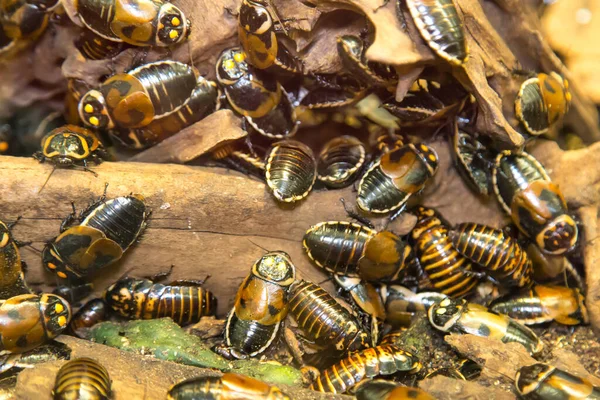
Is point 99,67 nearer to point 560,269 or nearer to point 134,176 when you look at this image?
point 134,176

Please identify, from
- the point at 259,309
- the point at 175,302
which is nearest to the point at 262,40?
the point at 259,309

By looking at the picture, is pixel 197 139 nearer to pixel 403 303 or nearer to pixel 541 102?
pixel 403 303

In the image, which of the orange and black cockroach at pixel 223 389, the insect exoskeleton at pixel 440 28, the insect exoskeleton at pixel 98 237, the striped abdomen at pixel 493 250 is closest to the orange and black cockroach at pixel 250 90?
the insect exoskeleton at pixel 98 237

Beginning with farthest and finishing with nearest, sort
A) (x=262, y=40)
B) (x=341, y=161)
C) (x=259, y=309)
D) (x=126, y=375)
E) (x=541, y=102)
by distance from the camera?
(x=341, y=161)
(x=541, y=102)
(x=262, y=40)
(x=259, y=309)
(x=126, y=375)

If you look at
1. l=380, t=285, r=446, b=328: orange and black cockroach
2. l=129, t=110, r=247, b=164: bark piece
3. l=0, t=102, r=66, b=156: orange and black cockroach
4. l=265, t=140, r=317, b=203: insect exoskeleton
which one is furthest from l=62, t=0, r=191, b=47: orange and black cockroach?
l=380, t=285, r=446, b=328: orange and black cockroach

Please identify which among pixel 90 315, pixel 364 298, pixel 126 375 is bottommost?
pixel 90 315

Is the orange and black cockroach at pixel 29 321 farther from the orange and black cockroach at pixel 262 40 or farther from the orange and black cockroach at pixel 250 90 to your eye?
the orange and black cockroach at pixel 262 40

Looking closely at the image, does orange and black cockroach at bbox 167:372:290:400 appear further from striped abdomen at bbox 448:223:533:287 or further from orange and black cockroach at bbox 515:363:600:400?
striped abdomen at bbox 448:223:533:287
